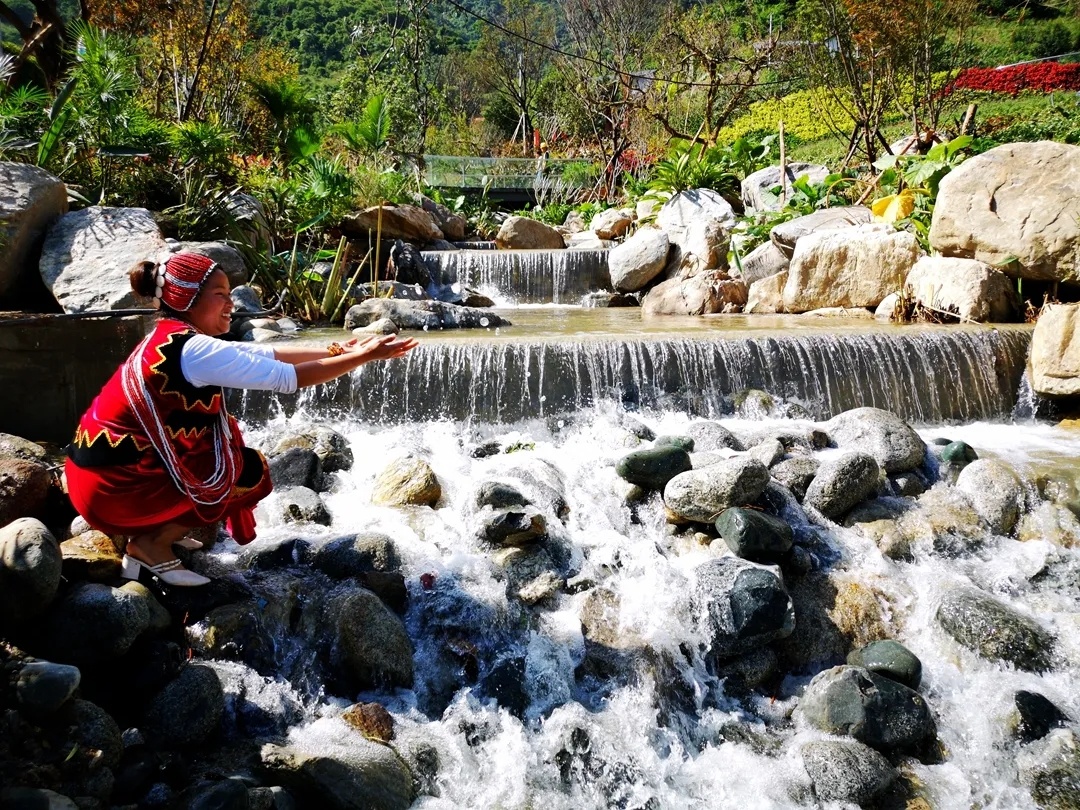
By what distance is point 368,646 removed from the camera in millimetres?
3633

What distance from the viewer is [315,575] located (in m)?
4.11

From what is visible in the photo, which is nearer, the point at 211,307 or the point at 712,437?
the point at 211,307

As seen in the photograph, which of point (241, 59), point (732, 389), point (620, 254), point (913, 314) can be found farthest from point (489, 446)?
point (241, 59)

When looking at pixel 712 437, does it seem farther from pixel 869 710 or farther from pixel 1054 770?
pixel 1054 770

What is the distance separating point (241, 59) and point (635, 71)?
477 inches

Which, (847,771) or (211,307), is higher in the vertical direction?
(211,307)

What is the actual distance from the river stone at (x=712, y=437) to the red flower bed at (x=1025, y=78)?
71.2 feet

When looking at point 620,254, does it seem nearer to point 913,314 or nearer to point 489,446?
point 913,314

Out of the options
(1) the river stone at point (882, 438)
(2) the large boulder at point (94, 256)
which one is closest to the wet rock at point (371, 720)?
(1) the river stone at point (882, 438)

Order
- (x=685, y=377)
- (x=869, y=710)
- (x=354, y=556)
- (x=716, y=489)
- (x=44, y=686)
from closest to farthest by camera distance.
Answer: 1. (x=44, y=686)
2. (x=869, y=710)
3. (x=354, y=556)
4. (x=716, y=489)
5. (x=685, y=377)

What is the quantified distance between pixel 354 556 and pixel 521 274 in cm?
958

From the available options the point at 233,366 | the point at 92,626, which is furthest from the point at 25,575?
the point at 233,366

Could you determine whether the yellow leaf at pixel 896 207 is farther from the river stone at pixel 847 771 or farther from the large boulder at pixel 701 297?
the river stone at pixel 847 771

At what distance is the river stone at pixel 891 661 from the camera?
3885 millimetres
